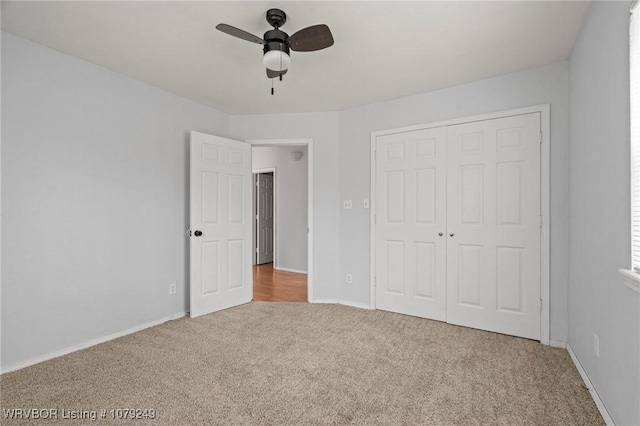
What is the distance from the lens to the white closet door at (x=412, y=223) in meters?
3.50

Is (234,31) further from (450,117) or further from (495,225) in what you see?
(495,225)

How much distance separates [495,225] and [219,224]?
9.78ft

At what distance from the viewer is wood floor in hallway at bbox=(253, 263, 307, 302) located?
4531 millimetres

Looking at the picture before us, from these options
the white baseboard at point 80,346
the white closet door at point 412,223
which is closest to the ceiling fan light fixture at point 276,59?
the white closet door at point 412,223

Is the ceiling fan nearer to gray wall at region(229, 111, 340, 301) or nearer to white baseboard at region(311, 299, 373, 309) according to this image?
gray wall at region(229, 111, 340, 301)

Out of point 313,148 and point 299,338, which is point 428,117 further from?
point 299,338

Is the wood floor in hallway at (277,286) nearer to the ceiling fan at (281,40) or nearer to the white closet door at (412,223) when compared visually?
the white closet door at (412,223)

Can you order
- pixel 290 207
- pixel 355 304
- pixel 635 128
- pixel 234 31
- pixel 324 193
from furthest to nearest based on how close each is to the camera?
pixel 290 207 → pixel 324 193 → pixel 355 304 → pixel 234 31 → pixel 635 128

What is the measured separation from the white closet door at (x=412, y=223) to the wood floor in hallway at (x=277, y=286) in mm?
1309

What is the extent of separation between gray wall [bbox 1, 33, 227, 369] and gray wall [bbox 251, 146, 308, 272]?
→ 114 inches

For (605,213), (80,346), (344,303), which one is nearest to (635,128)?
(605,213)

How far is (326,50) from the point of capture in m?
2.65

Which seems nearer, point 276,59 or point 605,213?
point 605,213

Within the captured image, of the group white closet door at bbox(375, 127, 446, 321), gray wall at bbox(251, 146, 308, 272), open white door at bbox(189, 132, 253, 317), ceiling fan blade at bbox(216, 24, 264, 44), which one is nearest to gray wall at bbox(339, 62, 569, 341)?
white closet door at bbox(375, 127, 446, 321)
